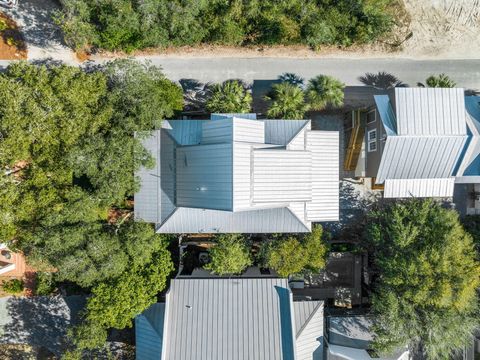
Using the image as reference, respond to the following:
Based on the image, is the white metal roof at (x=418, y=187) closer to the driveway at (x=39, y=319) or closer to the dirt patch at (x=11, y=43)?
the driveway at (x=39, y=319)

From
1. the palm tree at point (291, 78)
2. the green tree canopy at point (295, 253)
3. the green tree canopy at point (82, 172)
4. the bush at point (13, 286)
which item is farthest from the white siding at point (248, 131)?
the bush at point (13, 286)

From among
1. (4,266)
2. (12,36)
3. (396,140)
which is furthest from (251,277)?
(12,36)

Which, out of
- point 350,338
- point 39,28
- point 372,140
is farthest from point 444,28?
point 39,28

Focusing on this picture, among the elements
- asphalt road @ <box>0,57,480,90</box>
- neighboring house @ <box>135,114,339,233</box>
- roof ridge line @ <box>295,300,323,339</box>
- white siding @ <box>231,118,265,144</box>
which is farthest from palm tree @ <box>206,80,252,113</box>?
roof ridge line @ <box>295,300,323,339</box>

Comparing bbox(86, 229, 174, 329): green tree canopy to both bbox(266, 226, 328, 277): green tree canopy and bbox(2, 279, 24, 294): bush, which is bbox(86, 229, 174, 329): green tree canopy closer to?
bbox(2, 279, 24, 294): bush

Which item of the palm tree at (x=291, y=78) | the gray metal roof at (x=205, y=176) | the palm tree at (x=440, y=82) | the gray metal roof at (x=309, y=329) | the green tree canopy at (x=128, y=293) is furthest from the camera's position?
the palm tree at (x=291, y=78)

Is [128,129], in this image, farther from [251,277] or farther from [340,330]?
[340,330]

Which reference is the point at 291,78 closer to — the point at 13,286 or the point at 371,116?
the point at 371,116
